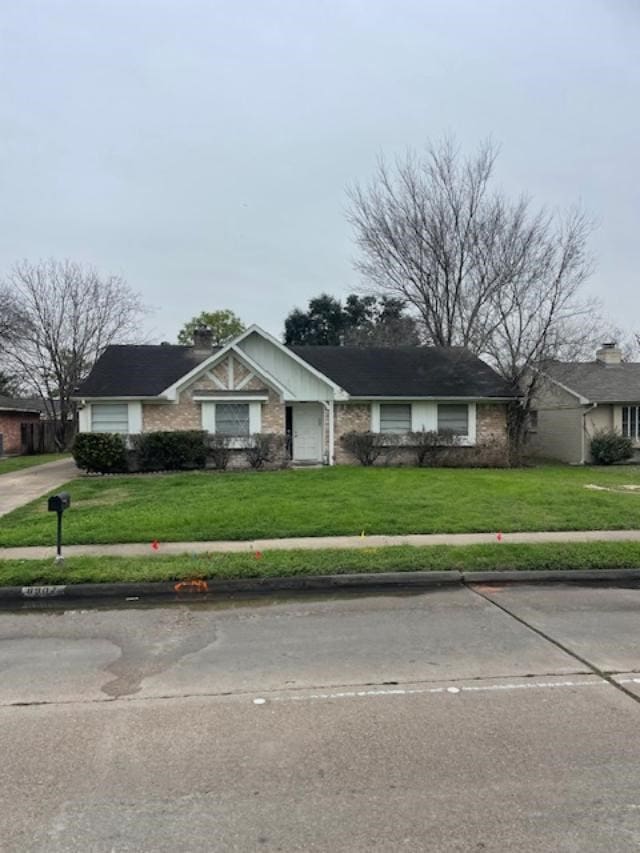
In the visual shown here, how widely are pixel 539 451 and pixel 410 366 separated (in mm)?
8376

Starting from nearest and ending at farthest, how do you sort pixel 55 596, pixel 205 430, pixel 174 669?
pixel 174 669 < pixel 55 596 < pixel 205 430

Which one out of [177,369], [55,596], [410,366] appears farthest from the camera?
[410,366]

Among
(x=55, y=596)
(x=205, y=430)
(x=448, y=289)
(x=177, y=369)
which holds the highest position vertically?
(x=448, y=289)

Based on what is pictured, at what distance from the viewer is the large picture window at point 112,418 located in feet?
72.8

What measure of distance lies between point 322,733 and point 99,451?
17743 millimetres

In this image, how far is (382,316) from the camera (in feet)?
151

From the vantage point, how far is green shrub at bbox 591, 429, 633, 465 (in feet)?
84.9

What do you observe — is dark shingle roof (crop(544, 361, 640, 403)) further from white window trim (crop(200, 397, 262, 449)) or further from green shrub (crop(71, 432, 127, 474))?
green shrub (crop(71, 432, 127, 474))

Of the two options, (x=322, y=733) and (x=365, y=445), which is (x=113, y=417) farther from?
(x=322, y=733)

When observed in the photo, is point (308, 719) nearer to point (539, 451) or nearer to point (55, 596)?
point (55, 596)

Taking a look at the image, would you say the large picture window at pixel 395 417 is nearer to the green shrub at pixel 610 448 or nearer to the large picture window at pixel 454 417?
the large picture window at pixel 454 417

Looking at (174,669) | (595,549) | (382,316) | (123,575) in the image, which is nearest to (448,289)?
(382,316)

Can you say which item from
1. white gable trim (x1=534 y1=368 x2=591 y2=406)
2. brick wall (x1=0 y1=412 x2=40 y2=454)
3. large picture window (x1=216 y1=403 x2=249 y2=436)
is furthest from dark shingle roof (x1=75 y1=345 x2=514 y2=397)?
brick wall (x1=0 y1=412 x2=40 y2=454)

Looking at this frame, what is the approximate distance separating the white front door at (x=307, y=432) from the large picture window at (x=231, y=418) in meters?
2.20
